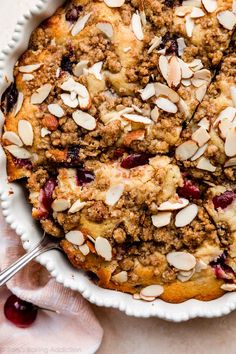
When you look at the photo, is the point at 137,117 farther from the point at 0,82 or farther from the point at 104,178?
the point at 0,82

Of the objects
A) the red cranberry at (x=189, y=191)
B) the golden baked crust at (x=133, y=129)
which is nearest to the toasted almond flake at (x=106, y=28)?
the golden baked crust at (x=133, y=129)

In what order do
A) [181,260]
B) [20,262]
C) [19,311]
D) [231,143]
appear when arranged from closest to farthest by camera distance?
[231,143] → [181,260] → [20,262] → [19,311]

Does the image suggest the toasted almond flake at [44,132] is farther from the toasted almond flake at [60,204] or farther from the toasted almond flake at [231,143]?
the toasted almond flake at [231,143]

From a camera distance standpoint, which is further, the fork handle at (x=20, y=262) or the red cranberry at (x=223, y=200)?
the fork handle at (x=20, y=262)

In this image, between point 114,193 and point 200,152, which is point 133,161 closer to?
point 114,193

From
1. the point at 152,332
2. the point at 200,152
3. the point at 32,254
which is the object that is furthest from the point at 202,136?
the point at 152,332

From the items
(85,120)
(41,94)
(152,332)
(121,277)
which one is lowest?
(152,332)

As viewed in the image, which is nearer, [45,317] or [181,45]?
[181,45]

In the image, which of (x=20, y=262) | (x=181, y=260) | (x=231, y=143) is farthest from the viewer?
(x=20, y=262)
